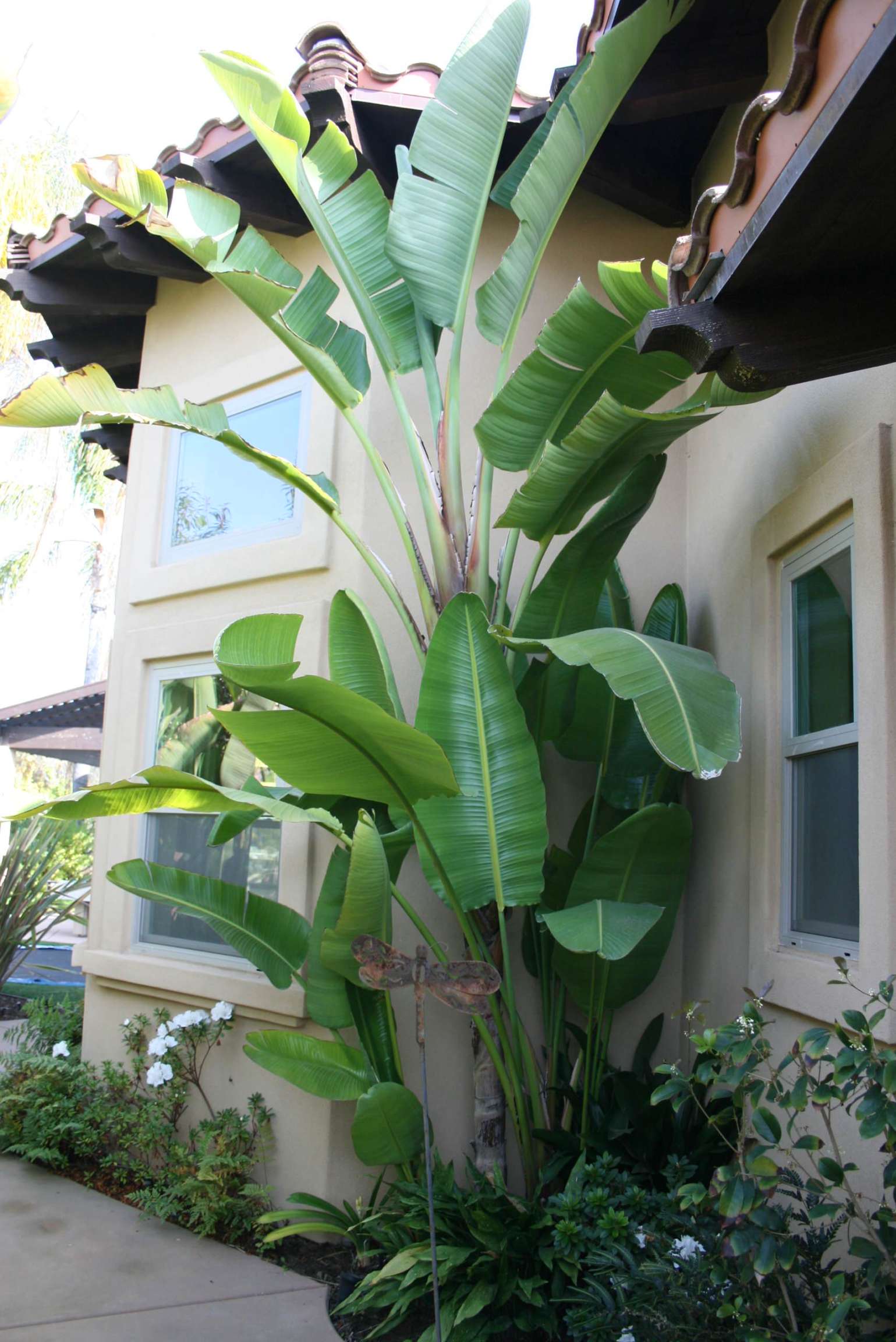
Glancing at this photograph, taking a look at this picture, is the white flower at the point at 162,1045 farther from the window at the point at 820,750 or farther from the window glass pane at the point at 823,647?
the window glass pane at the point at 823,647

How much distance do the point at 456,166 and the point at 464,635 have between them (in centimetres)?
215

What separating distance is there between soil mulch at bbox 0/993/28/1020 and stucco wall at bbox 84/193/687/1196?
3797 mm

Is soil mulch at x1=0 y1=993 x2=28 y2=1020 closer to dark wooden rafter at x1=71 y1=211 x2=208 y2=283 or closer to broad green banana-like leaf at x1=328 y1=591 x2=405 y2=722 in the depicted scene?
dark wooden rafter at x1=71 y1=211 x2=208 y2=283

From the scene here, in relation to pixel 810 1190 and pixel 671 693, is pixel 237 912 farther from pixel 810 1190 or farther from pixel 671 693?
pixel 810 1190

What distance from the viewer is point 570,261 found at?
5633 millimetres

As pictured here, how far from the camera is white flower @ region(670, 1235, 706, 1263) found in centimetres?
313

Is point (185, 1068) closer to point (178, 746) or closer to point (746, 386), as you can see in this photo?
point (178, 746)

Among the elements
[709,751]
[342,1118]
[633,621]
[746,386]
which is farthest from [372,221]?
[342,1118]

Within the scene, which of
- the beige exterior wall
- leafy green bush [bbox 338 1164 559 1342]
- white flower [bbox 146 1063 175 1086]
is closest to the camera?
the beige exterior wall

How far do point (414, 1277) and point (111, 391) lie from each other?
12.2ft

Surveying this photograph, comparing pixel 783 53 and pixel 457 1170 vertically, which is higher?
pixel 783 53

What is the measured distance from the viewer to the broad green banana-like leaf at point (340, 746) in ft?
10.6

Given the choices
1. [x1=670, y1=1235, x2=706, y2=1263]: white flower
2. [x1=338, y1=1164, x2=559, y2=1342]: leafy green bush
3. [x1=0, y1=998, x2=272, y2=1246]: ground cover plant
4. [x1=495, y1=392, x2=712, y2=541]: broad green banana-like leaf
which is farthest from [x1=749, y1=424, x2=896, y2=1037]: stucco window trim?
[x1=0, y1=998, x2=272, y2=1246]: ground cover plant

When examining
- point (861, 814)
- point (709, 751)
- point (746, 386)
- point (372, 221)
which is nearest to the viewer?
point (746, 386)
